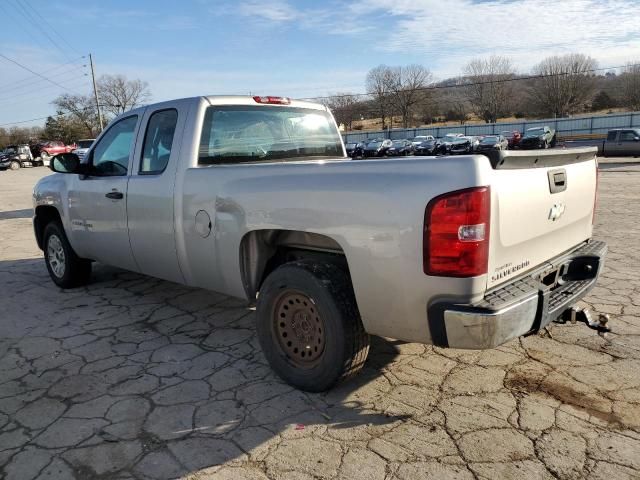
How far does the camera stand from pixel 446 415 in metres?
2.98

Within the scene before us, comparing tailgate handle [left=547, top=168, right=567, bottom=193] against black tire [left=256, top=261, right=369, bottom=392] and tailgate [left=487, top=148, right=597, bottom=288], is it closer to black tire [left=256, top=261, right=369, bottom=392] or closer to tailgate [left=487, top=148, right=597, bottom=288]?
tailgate [left=487, top=148, right=597, bottom=288]

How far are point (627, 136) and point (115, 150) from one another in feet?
85.8

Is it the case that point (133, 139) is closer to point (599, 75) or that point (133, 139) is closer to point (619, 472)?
point (619, 472)

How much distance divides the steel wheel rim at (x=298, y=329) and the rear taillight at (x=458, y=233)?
0.90 meters

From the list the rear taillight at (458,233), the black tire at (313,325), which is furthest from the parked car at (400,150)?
the rear taillight at (458,233)

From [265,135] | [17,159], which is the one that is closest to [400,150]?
[17,159]

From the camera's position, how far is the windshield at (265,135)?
4016 mm

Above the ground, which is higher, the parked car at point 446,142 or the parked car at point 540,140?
the parked car at point 540,140

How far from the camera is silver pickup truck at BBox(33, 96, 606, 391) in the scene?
2.52m

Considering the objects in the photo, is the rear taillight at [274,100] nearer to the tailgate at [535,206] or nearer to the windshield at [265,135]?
the windshield at [265,135]

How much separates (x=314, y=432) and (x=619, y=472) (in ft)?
4.99

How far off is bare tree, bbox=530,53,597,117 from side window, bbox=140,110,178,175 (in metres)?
91.8

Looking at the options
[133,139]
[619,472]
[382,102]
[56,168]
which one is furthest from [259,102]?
[382,102]

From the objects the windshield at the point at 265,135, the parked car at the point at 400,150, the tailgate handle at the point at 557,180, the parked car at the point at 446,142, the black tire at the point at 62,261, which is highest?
the windshield at the point at 265,135
